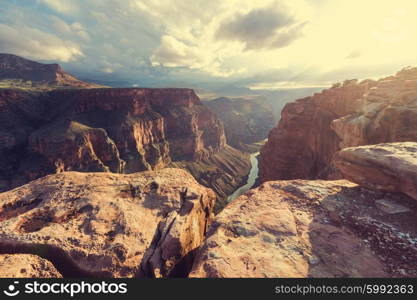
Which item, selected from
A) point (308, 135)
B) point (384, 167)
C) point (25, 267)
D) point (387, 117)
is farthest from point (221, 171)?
point (25, 267)

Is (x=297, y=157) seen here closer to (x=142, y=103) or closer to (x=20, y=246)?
(x=20, y=246)

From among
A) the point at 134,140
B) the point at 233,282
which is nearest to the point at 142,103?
the point at 134,140

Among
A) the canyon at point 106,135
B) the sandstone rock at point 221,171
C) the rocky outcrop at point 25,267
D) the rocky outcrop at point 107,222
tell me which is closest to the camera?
the rocky outcrop at point 25,267

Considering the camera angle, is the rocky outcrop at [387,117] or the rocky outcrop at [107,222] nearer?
the rocky outcrop at [107,222]

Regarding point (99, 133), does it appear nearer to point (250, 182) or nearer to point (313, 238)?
point (250, 182)

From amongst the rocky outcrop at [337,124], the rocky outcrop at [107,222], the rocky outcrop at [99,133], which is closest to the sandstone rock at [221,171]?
the rocky outcrop at [99,133]

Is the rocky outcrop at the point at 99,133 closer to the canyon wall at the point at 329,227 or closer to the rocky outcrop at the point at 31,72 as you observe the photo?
the rocky outcrop at the point at 31,72
